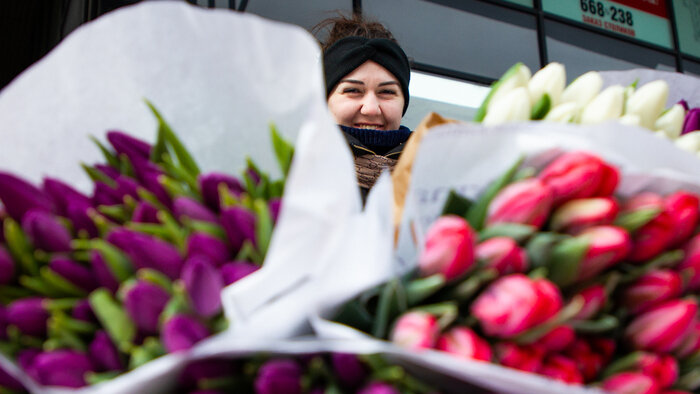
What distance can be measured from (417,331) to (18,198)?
0.79 ft

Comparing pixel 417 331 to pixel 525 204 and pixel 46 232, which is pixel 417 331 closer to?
pixel 525 204

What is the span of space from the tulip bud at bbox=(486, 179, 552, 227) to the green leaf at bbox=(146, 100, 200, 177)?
0.19 metres

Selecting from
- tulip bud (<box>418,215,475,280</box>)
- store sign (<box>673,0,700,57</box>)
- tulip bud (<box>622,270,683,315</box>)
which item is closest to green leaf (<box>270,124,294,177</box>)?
tulip bud (<box>418,215,475,280</box>)

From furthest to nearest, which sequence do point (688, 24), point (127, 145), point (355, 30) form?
point (688, 24)
point (355, 30)
point (127, 145)

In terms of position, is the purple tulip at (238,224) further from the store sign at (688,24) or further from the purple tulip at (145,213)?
the store sign at (688,24)

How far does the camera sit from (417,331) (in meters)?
0.27

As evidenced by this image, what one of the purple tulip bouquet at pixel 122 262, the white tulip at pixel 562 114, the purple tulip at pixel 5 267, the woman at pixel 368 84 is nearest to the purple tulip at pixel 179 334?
the purple tulip bouquet at pixel 122 262

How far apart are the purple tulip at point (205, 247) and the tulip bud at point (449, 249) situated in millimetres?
110

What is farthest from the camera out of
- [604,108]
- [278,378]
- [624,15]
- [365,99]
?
[624,15]

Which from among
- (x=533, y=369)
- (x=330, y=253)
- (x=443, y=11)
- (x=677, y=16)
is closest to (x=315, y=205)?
(x=330, y=253)

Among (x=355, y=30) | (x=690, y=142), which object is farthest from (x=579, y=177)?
(x=355, y=30)

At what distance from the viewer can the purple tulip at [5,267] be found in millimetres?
312

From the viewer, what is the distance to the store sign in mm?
3684

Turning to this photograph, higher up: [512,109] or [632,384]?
[512,109]
